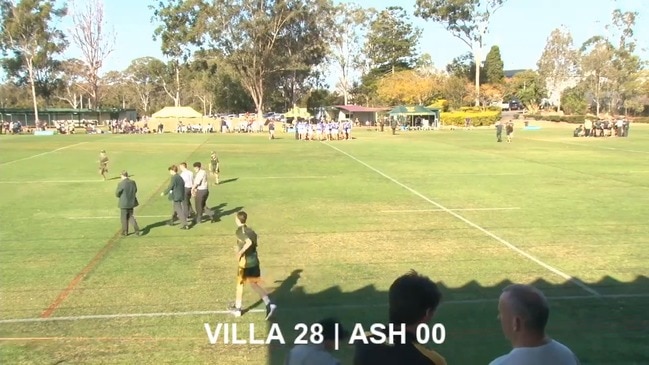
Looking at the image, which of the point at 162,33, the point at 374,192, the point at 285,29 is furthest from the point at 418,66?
the point at 374,192

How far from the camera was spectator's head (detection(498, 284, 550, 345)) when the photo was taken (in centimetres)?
316

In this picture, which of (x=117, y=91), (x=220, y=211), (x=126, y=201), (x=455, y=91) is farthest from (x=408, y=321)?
(x=117, y=91)

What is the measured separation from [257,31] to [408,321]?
67.7 m

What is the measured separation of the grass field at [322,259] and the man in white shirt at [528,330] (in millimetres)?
3627

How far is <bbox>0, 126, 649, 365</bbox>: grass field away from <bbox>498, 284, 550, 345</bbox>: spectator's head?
3680 millimetres

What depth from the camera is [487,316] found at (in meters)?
7.99

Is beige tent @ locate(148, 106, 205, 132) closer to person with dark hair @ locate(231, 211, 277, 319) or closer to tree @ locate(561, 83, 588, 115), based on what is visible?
tree @ locate(561, 83, 588, 115)

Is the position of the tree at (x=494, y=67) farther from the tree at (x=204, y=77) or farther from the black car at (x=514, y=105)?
the tree at (x=204, y=77)

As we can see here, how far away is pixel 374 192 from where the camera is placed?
769 inches

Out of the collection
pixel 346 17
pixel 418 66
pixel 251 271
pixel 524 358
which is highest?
pixel 346 17

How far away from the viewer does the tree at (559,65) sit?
326 ft

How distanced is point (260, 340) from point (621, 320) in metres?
4.72

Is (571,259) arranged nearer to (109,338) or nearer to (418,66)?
(109,338)

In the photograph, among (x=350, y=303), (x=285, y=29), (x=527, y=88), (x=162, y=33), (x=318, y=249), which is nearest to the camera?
(x=350, y=303)
